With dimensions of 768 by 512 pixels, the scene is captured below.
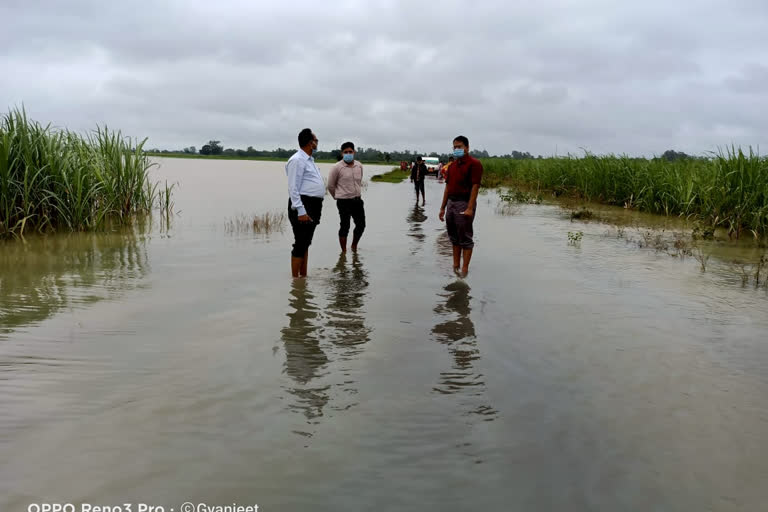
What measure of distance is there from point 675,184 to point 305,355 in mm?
15426

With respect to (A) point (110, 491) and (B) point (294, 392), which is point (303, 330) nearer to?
(B) point (294, 392)

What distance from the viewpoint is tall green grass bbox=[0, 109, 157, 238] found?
9609 mm

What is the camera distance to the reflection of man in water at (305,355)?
3578mm

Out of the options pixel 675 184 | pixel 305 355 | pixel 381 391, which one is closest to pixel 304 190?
pixel 305 355

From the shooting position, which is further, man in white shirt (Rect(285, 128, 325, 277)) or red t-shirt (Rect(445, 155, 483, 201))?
red t-shirt (Rect(445, 155, 483, 201))

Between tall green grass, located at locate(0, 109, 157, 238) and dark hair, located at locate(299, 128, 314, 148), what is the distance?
231 inches

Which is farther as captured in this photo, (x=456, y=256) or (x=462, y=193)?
(x=456, y=256)

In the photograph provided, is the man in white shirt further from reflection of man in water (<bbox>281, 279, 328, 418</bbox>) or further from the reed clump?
the reed clump

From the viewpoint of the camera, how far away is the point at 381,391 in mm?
3764

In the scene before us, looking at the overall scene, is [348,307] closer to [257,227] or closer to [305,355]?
[305,355]

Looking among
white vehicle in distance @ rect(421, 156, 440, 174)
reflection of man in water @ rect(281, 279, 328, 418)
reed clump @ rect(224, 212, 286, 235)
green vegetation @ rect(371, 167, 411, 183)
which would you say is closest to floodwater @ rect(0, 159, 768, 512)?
reflection of man in water @ rect(281, 279, 328, 418)

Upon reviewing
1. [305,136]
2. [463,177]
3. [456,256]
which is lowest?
[456,256]

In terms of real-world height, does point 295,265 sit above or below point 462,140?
below

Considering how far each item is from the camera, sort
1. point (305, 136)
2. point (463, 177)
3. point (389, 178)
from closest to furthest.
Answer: point (305, 136) → point (463, 177) → point (389, 178)
